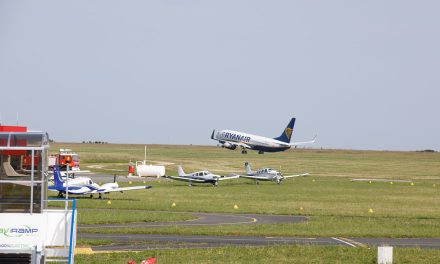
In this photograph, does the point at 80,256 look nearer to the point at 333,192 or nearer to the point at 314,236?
the point at 314,236

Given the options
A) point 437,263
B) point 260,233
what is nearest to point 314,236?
point 260,233

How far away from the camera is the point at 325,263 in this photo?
1348 inches

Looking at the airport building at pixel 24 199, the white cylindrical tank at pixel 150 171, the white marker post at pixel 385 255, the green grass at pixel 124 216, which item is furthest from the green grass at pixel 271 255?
the white cylindrical tank at pixel 150 171

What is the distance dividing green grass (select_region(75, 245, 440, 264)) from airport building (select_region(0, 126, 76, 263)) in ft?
40.2

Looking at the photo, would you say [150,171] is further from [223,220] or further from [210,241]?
[210,241]

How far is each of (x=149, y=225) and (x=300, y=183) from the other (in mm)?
65560

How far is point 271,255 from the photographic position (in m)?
36.6

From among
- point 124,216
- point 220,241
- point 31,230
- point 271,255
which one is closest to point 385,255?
point 271,255

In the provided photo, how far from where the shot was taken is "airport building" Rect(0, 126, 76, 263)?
842 inches

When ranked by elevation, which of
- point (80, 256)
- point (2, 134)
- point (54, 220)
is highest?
point (2, 134)

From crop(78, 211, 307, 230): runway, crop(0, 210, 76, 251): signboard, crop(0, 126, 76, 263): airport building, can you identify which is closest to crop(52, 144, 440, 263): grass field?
crop(78, 211, 307, 230): runway

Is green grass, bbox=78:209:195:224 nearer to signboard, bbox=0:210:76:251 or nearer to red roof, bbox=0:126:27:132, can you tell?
red roof, bbox=0:126:27:132

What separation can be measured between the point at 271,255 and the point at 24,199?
16.7 m

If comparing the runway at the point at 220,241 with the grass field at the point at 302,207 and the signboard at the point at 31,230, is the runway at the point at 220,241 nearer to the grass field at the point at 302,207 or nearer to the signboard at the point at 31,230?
the grass field at the point at 302,207
